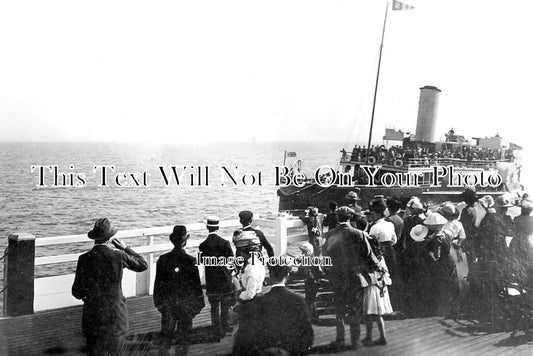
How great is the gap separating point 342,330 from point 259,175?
1.98 metres

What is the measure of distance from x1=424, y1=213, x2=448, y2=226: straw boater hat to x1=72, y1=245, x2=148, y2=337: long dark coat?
302cm

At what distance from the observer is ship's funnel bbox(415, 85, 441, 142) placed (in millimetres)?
16672

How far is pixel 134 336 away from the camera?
451cm

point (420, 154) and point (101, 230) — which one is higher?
point (420, 154)

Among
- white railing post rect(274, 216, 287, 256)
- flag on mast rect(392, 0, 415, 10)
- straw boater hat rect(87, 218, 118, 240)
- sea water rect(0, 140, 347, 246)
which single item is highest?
flag on mast rect(392, 0, 415, 10)

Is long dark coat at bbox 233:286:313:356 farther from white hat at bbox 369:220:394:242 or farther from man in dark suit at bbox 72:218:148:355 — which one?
white hat at bbox 369:220:394:242

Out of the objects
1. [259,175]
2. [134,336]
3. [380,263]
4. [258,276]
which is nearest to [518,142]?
[380,263]

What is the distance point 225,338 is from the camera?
443 cm

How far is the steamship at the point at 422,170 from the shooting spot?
475 inches

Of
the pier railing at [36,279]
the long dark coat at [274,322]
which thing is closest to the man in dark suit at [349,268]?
the long dark coat at [274,322]

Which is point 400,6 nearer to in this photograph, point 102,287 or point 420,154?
point 102,287

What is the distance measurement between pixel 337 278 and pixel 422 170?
9.52 m

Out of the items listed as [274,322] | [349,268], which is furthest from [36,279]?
[349,268]

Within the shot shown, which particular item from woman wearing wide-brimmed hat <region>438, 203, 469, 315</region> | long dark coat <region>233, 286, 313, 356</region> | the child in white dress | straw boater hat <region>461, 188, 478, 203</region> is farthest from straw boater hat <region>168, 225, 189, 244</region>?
straw boater hat <region>461, 188, 478, 203</region>
